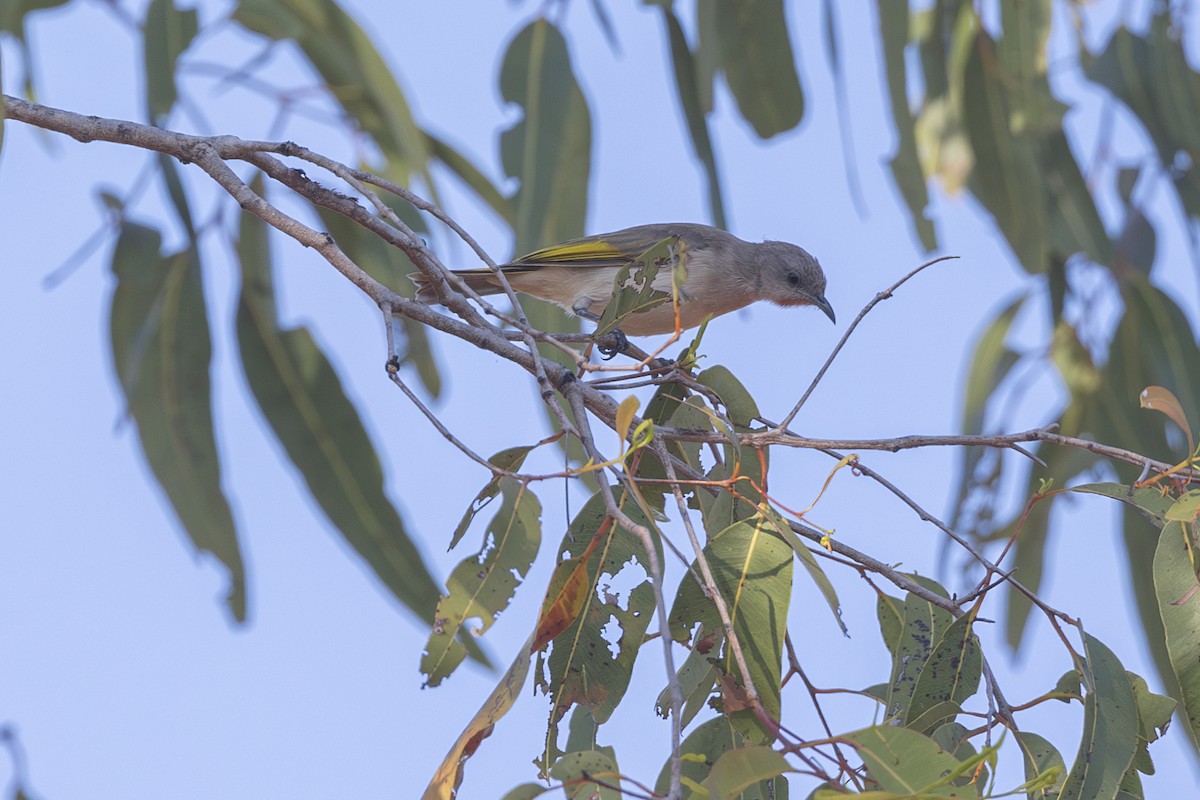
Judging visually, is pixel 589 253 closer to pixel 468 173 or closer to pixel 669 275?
pixel 669 275

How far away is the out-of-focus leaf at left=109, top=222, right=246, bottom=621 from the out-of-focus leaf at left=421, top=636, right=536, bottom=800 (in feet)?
8.13

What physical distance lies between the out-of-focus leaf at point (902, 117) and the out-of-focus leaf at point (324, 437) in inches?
78.3

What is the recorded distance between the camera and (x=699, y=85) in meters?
4.30

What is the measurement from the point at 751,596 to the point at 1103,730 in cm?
56

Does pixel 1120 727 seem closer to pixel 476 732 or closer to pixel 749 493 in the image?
pixel 749 493

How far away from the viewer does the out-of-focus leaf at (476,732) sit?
168 centimetres

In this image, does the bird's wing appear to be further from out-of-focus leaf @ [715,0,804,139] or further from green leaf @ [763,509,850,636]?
green leaf @ [763,509,850,636]

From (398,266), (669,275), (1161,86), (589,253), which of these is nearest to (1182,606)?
(669,275)

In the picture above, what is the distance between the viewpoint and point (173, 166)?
4.08 metres

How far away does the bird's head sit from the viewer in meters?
4.77

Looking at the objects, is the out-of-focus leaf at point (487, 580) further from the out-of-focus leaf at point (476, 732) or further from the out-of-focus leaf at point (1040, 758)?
the out-of-focus leaf at point (1040, 758)

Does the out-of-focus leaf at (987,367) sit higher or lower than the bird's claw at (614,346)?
higher

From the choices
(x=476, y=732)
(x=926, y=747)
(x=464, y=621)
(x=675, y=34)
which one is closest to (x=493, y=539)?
(x=464, y=621)

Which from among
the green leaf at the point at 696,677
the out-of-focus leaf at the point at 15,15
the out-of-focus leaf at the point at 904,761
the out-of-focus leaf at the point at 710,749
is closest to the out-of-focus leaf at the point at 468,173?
the out-of-focus leaf at the point at 15,15
